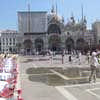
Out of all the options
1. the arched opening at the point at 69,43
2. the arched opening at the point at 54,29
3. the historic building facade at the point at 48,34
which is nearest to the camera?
the historic building facade at the point at 48,34

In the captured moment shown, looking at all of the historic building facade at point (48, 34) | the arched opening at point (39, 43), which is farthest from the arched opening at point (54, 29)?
the arched opening at point (39, 43)

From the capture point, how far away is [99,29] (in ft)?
369

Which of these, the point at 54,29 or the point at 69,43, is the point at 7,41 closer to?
the point at 54,29

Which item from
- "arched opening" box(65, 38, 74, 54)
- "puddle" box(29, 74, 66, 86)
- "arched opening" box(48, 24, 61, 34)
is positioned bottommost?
"puddle" box(29, 74, 66, 86)

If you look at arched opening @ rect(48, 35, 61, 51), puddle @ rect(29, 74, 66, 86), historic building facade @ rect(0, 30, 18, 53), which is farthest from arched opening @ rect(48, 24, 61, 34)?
puddle @ rect(29, 74, 66, 86)

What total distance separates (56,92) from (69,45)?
105542 millimetres

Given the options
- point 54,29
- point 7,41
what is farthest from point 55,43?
point 7,41

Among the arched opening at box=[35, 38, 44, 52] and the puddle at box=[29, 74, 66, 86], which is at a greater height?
the arched opening at box=[35, 38, 44, 52]

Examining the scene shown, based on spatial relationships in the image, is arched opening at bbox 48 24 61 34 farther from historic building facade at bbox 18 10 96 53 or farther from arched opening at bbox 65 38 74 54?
arched opening at bbox 65 38 74 54

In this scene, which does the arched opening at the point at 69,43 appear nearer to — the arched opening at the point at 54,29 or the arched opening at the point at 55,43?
the arched opening at the point at 55,43

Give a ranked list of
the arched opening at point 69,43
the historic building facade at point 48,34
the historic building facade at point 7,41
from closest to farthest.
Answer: the historic building facade at point 48,34 < the arched opening at point 69,43 < the historic building facade at point 7,41

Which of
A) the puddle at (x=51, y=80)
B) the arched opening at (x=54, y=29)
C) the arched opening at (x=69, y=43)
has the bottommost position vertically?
the puddle at (x=51, y=80)

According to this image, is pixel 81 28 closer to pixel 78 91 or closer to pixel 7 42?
pixel 7 42

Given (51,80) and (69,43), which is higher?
(69,43)
